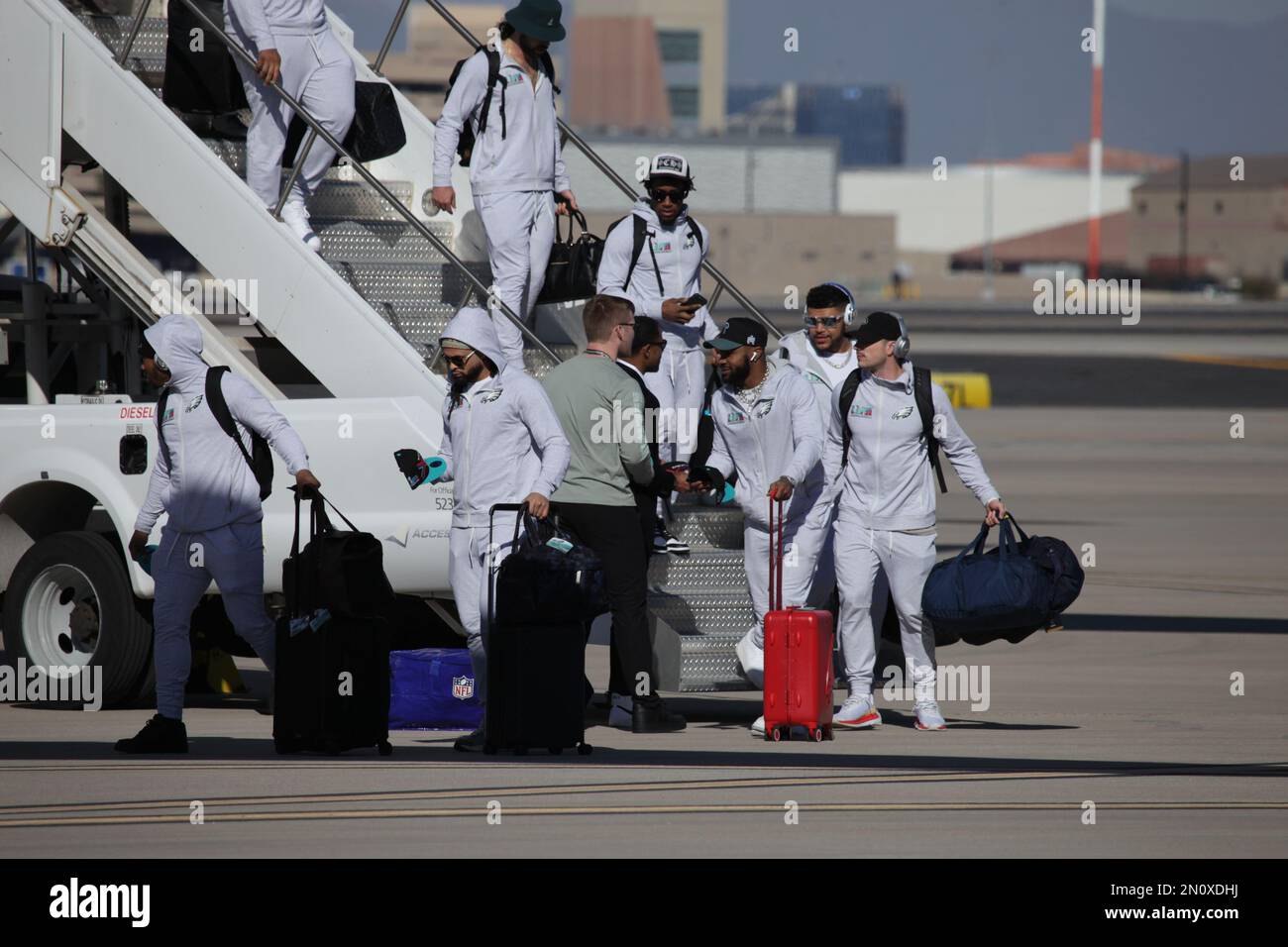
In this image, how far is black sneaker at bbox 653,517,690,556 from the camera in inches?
394

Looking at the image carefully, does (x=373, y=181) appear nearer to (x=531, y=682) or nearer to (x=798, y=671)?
(x=531, y=682)

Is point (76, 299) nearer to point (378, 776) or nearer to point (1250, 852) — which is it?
point (378, 776)

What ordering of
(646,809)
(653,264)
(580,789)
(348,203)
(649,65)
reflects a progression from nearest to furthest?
(646,809) → (580,789) → (653,264) → (348,203) → (649,65)

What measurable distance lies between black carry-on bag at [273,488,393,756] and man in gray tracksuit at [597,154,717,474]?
2263 mm

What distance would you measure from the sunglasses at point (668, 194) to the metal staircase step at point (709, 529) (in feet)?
5.08

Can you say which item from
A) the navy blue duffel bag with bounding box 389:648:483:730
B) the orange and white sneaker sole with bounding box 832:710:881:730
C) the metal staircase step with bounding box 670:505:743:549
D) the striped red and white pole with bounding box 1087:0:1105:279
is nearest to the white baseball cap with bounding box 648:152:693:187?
the metal staircase step with bounding box 670:505:743:549

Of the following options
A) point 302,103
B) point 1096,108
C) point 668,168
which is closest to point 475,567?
point 668,168

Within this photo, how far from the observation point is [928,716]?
950 centimetres

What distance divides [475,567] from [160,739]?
1488 millimetres

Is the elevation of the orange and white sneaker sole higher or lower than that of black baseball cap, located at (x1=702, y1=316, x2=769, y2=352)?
lower

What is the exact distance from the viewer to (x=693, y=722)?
9.94m

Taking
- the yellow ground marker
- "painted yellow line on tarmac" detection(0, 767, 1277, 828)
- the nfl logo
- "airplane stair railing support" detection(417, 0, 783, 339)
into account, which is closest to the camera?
"painted yellow line on tarmac" detection(0, 767, 1277, 828)

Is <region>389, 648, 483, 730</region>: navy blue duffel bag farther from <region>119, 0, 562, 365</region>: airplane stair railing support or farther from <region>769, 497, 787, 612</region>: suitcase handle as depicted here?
<region>119, 0, 562, 365</region>: airplane stair railing support

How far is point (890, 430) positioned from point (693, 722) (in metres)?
1.75
